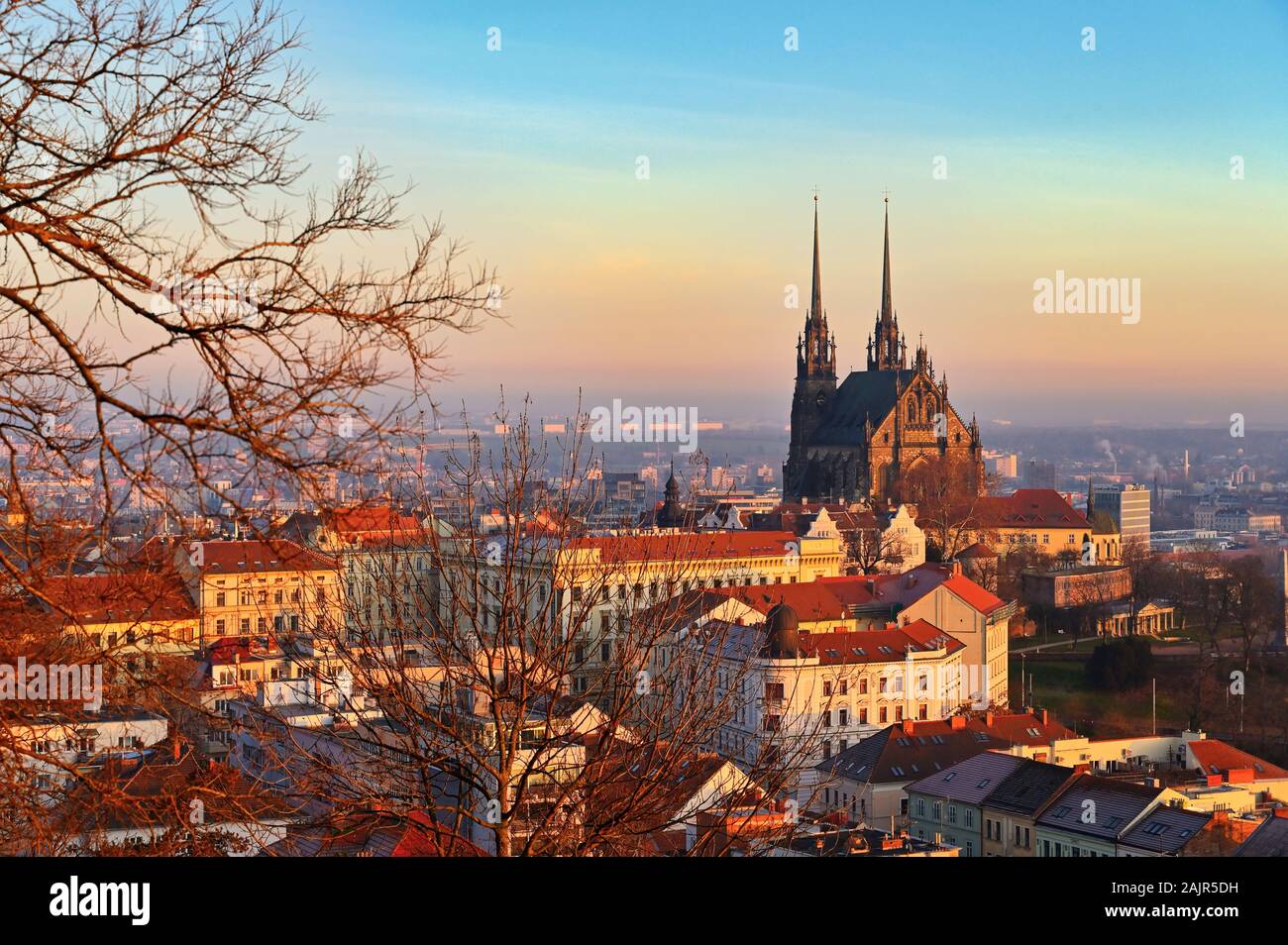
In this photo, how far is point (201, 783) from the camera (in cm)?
523

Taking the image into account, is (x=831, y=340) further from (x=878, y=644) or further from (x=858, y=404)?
(x=878, y=644)

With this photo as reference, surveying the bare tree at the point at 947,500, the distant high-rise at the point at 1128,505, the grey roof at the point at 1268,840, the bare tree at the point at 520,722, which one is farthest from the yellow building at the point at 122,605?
the distant high-rise at the point at 1128,505

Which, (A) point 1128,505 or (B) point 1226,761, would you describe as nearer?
(B) point 1226,761

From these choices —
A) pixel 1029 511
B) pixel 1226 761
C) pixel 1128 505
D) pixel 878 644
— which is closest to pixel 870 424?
pixel 1029 511

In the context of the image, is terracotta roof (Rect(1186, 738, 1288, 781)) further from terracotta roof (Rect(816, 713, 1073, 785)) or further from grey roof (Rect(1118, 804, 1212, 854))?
grey roof (Rect(1118, 804, 1212, 854))

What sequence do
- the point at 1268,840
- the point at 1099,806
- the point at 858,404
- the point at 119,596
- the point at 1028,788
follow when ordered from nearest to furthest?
the point at 119,596 → the point at 1268,840 → the point at 1099,806 → the point at 1028,788 → the point at 858,404

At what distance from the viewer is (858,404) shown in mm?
75688

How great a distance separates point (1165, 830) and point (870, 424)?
170 feet

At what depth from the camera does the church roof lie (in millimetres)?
73688

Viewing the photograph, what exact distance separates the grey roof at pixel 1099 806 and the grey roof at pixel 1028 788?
0.96ft

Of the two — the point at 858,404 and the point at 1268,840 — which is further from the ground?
the point at 858,404
